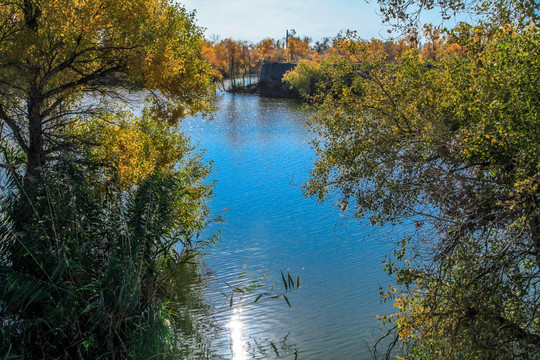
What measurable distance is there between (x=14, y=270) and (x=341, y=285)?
7.64 meters

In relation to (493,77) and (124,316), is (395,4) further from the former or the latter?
(124,316)

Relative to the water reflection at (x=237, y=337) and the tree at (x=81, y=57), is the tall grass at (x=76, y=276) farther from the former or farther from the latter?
the water reflection at (x=237, y=337)

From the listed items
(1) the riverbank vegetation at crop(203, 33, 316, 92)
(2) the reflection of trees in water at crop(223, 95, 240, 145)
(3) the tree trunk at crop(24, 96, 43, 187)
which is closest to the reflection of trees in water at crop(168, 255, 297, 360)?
(3) the tree trunk at crop(24, 96, 43, 187)

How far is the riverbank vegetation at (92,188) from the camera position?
7520 mm

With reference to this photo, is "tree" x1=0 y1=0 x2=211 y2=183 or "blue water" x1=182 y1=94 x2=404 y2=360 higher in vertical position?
"tree" x1=0 y1=0 x2=211 y2=183

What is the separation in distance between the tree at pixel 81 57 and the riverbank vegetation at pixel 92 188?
31mm

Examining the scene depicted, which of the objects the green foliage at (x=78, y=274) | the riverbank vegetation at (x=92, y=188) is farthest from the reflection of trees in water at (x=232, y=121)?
the green foliage at (x=78, y=274)

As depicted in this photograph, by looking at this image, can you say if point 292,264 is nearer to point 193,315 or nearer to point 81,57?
point 193,315

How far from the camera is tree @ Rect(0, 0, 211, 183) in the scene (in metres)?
10.1

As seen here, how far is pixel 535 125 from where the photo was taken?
6.76 meters

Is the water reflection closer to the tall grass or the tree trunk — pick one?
the tall grass

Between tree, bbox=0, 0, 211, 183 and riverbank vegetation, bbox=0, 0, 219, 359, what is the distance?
0.03m

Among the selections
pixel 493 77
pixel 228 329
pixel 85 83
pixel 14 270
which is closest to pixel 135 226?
pixel 14 270

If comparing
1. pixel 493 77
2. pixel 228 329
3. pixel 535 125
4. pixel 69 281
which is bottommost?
pixel 228 329
